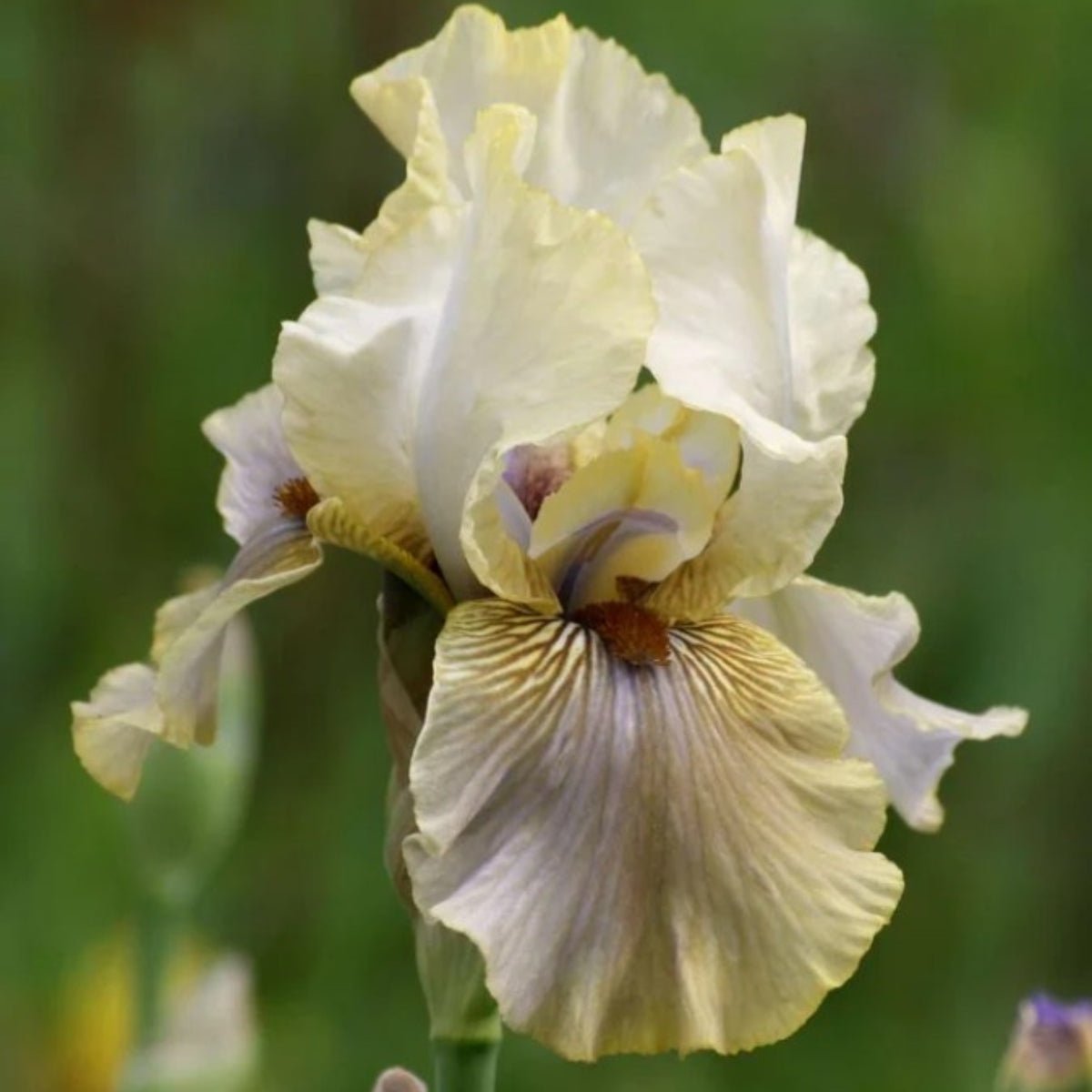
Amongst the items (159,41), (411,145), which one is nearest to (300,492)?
(411,145)

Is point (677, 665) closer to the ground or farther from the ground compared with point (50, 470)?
farther from the ground

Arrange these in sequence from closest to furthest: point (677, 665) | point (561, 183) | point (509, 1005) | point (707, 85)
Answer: point (509, 1005)
point (677, 665)
point (561, 183)
point (707, 85)

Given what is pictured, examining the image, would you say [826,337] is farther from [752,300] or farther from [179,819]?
[179,819]

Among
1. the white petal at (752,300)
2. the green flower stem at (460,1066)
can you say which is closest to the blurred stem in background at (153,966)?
the green flower stem at (460,1066)

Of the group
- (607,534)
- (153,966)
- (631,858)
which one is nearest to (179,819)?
(153,966)

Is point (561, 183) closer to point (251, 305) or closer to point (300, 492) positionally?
point (300, 492)

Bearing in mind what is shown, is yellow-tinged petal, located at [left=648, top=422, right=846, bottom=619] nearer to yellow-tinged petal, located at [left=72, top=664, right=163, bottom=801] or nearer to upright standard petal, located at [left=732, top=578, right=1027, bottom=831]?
upright standard petal, located at [left=732, top=578, right=1027, bottom=831]
